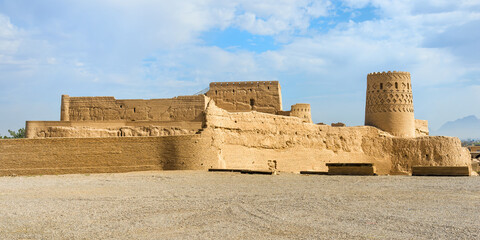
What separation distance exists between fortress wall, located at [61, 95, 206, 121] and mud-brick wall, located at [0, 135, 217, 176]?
43.1ft

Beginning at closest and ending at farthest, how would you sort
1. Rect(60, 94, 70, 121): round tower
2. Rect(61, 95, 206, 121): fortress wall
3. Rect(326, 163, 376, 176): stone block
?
Rect(326, 163, 376, 176): stone block → Rect(61, 95, 206, 121): fortress wall → Rect(60, 94, 70, 121): round tower

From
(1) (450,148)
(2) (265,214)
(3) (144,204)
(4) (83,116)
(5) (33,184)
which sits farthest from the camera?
(4) (83,116)

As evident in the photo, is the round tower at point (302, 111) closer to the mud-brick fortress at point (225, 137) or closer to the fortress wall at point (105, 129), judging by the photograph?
the mud-brick fortress at point (225, 137)

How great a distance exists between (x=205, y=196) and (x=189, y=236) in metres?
4.18

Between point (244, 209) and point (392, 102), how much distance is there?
2308 cm

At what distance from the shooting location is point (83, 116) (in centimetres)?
3406

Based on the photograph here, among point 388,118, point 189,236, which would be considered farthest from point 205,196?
point 388,118

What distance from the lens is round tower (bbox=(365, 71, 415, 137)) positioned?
98.7 feet

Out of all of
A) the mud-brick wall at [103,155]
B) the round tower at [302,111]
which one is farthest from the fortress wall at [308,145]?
the round tower at [302,111]

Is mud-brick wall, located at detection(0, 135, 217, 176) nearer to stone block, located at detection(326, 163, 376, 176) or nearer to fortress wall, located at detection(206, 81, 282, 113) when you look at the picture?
stone block, located at detection(326, 163, 376, 176)

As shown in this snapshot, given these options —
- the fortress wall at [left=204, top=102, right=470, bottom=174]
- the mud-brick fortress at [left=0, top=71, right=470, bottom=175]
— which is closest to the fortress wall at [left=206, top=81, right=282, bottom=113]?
the mud-brick fortress at [left=0, top=71, right=470, bottom=175]

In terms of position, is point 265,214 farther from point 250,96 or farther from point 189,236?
point 250,96

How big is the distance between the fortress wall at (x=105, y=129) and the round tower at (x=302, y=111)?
10.2m

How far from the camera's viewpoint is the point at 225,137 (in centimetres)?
2103
